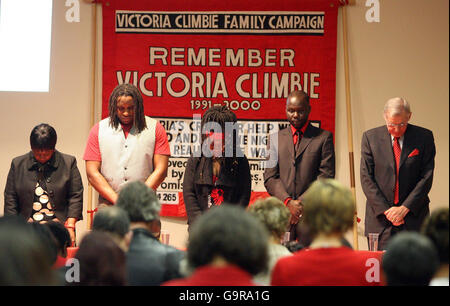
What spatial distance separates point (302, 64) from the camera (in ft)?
20.3

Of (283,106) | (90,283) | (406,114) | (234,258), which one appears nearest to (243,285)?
(234,258)

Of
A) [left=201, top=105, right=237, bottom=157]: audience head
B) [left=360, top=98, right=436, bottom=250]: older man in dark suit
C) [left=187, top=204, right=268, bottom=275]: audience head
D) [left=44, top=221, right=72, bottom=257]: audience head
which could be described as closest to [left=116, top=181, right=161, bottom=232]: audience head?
[left=44, top=221, right=72, bottom=257]: audience head

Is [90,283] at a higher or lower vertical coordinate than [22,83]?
lower

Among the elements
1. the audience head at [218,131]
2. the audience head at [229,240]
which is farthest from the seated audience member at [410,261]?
the audience head at [218,131]

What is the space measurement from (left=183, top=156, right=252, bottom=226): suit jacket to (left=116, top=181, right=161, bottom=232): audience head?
1477 millimetres

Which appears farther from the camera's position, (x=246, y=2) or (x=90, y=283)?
(x=246, y=2)

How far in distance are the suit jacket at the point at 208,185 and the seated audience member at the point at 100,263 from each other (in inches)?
79.5

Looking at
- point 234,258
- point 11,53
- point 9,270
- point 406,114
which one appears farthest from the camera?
point 11,53

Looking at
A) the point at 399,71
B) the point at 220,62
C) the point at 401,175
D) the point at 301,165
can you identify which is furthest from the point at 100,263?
the point at 399,71

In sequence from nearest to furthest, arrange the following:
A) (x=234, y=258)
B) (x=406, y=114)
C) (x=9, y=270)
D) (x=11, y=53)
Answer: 1. (x=9, y=270)
2. (x=234, y=258)
3. (x=406, y=114)
4. (x=11, y=53)

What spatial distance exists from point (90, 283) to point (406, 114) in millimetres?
3053

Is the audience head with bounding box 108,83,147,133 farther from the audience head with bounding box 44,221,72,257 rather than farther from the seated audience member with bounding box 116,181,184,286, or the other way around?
the seated audience member with bounding box 116,181,184,286
